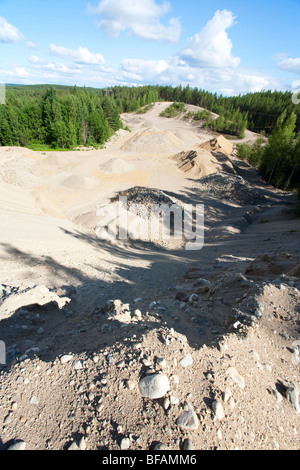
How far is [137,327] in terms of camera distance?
3852 millimetres

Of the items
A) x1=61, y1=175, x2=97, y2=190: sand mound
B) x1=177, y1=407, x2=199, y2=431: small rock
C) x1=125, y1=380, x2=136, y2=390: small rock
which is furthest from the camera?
x1=61, y1=175, x2=97, y2=190: sand mound

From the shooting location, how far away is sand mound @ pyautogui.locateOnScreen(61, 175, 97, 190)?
21531 millimetres

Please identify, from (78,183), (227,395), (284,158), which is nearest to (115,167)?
(78,183)

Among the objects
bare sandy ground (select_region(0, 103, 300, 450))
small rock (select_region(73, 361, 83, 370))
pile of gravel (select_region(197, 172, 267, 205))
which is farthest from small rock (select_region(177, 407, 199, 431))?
pile of gravel (select_region(197, 172, 267, 205))

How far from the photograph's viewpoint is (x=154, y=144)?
37188 mm

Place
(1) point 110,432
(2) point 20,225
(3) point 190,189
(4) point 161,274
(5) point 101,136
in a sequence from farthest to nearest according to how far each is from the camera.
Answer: (5) point 101,136
(3) point 190,189
(2) point 20,225
(4) point 161,274
(1) point 110,432

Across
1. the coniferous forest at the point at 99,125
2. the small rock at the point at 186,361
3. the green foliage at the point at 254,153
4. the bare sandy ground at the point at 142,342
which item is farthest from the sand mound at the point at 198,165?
the small rock at the point at 186,361

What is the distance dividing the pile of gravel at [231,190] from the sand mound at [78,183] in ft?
37.5

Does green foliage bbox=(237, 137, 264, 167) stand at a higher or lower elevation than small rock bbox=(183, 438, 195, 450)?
higher

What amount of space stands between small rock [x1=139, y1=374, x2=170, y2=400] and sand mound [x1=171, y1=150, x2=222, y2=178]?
25976 mm

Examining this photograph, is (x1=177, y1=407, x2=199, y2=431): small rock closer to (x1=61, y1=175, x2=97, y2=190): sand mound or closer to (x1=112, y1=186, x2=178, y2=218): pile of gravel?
(x1=112, y1=186, x2=178, y2=218): pile of gravel

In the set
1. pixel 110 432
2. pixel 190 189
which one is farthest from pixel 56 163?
pixel 110 432

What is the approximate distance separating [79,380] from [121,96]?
10508cm
